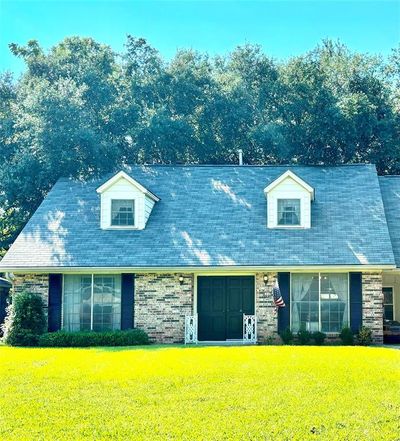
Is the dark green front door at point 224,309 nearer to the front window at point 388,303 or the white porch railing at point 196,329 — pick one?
the white porch railing at point 196,329

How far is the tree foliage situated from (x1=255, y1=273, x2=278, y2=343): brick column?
984 centimetres

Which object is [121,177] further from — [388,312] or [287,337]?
[388,312]

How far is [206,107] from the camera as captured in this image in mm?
30828

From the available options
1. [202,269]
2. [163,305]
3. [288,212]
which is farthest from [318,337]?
[163,305]

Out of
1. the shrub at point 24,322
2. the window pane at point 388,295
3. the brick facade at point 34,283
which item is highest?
the brick facade at point 34,283

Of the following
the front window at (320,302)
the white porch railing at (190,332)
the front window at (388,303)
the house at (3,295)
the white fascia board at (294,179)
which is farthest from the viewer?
the house at (3,295)

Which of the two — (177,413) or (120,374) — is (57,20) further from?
(177,413)

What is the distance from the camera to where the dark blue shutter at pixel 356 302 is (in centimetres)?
2023

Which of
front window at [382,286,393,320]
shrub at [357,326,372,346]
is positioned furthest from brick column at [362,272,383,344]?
front window at [382,286,393,320]

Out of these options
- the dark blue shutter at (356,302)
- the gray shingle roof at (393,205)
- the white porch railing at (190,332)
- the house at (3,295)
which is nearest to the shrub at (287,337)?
the dark blue shutter at (356,302)

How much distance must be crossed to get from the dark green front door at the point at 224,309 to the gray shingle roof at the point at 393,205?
4.89 m

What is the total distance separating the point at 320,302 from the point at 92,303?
6.99 m

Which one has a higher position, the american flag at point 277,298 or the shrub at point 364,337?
the american flag at point 277,298

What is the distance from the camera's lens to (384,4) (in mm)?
19688
